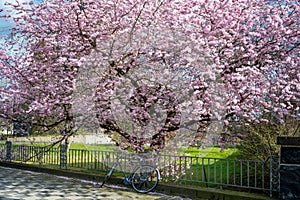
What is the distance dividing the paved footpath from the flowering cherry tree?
141cm

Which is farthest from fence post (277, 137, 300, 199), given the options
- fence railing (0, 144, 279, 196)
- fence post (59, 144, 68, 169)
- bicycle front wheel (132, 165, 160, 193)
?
fence post (59, 144, 68, 169)

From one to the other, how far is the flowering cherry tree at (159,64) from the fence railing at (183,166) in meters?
0.66

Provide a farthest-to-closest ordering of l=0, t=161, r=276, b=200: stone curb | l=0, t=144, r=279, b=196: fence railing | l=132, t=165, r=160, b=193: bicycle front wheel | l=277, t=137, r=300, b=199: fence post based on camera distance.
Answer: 1. l=132, t=165, r=160, b=193: bicycle front wheel
2. l=0, t=144, r=279, b=196: fence railing
3. l=0, t=161, r=276, b=200: stone curb
4. l=277, t=137, r=300, b=199: fence post

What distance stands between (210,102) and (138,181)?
9.06 feet

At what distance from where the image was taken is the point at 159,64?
8133 millimetres

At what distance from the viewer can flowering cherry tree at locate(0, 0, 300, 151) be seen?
291 inches

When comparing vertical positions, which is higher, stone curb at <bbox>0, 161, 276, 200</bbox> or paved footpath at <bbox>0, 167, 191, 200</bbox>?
stone curb at <bbox>0, 161, 276, 200</bbox>

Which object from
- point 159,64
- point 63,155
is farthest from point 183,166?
point 63,155

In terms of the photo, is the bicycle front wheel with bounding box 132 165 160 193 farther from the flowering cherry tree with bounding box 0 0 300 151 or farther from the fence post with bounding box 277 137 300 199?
the fence post with bounding box 277 137 300 199

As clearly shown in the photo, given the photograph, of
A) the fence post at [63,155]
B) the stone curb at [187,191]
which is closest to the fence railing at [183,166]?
the fence post at [63,155]

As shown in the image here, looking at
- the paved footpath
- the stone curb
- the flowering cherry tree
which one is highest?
the flowering cherry tree

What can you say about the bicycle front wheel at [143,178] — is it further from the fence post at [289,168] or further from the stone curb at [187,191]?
the fence post at [289,168]

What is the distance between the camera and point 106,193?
8.06m

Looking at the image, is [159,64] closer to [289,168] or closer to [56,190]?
[289,168]
